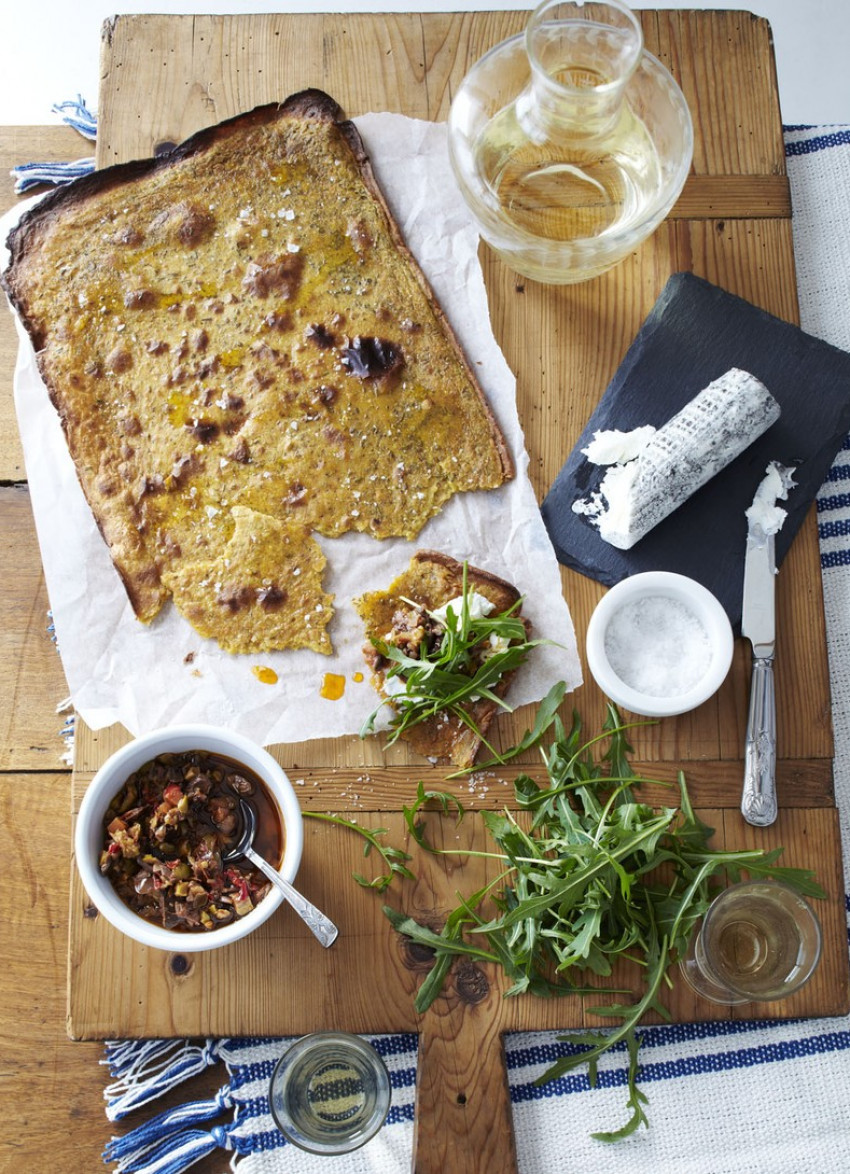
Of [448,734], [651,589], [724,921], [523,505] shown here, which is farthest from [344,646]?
[724,921]

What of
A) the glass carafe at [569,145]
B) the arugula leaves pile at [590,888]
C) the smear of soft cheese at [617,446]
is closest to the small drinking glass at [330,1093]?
the arugula leaves pile at [590,888]

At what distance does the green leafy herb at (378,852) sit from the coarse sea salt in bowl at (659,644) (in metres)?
0.44

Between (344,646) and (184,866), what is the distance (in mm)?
450

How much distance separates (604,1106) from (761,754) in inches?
27.0

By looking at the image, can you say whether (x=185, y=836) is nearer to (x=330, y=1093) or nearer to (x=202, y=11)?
(x=330, y=1093)

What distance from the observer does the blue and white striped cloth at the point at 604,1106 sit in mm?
1840

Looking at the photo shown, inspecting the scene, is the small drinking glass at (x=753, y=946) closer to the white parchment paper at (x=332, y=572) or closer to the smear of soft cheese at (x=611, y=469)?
the white parchment paper at (x=332, y=572)

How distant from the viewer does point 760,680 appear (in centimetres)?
178

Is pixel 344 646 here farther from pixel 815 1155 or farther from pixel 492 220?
pixel 815 1155

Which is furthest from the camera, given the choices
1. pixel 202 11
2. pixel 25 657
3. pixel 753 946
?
pixel 202 11

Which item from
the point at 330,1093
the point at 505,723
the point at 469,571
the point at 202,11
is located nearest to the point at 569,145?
the point at 469,571

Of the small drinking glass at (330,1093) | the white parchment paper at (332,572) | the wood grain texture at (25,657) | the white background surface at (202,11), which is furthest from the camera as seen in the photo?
the white background surface at (202,11)

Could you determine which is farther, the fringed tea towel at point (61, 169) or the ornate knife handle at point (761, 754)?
the fringed tea towel at point (61, 169)

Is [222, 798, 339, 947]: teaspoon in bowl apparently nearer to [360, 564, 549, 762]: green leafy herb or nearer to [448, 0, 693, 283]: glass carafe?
[360, 564, 549, 762]: green leafy herb
